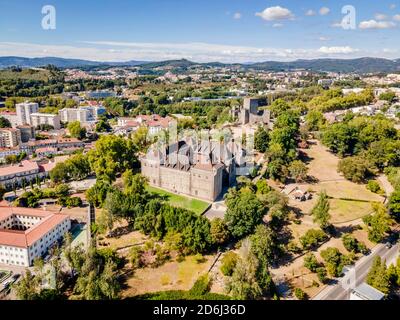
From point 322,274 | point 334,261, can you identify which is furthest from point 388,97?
point 322,274

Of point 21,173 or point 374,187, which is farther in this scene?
point 21,173

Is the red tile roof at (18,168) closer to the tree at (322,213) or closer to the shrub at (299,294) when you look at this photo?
the tree at (322,213)

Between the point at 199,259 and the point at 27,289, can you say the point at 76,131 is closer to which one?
the point at 199,259

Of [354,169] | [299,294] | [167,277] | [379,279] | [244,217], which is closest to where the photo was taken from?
[379,279]

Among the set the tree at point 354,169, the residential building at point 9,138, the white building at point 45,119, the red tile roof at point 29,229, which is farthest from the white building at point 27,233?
the white building at point 45,119

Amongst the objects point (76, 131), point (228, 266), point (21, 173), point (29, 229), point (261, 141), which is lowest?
point (228, 266)

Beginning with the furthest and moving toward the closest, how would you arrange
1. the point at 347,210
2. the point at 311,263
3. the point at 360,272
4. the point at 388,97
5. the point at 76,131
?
1. the point at 388,97
2. the point at 76,131
3. the point at 347,210
4. the point at 360,272
5. the point at 311,263

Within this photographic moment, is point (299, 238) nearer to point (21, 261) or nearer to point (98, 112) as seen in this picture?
point (21, 261)
